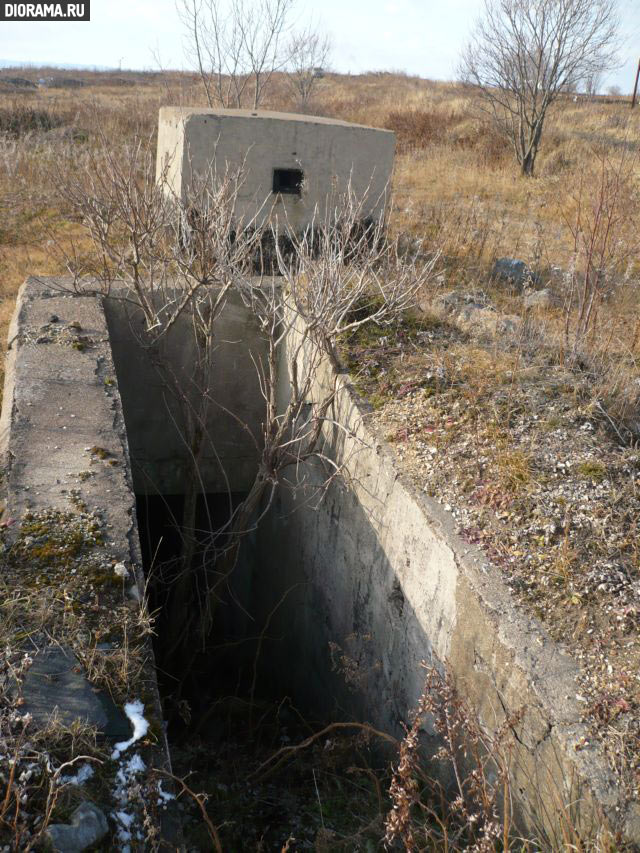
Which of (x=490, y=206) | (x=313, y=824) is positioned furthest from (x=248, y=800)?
(x=490, y=206)

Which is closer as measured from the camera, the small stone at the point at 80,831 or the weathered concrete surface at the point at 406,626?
the small stone at the point at 80,831

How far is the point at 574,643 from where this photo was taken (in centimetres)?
298

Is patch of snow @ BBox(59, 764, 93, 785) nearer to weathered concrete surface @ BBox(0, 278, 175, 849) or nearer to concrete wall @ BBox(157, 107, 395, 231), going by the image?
weathered concrete surface @ BBox(0, 278, 175, 849)

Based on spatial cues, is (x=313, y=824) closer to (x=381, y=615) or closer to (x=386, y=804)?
(x=386, y=804)

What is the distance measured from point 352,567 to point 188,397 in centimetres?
249

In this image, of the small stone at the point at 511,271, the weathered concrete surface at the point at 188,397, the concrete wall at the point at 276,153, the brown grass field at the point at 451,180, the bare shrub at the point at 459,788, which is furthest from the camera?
the brown grass field at the point at 451,180

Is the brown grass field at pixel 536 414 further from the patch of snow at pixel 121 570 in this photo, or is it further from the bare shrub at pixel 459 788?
the patch of snow at pixel 121 570

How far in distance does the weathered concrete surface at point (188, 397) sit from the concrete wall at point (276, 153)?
Result: 144 cm

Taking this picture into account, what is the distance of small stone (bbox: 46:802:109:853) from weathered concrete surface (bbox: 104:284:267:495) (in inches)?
159

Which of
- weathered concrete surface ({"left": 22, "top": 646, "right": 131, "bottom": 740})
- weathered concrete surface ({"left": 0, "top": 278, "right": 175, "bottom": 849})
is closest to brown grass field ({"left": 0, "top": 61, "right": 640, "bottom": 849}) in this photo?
weathered concrete surface ({"left": 0, "top": 278, "right": 175, "bottom": 849})

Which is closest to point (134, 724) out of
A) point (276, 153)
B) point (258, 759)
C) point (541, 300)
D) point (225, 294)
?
point (258, 759)

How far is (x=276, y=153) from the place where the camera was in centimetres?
724

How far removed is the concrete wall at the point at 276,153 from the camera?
7.01m

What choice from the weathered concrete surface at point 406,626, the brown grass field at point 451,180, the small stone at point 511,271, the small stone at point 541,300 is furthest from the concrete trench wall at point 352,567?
the small stone at point 511,271
